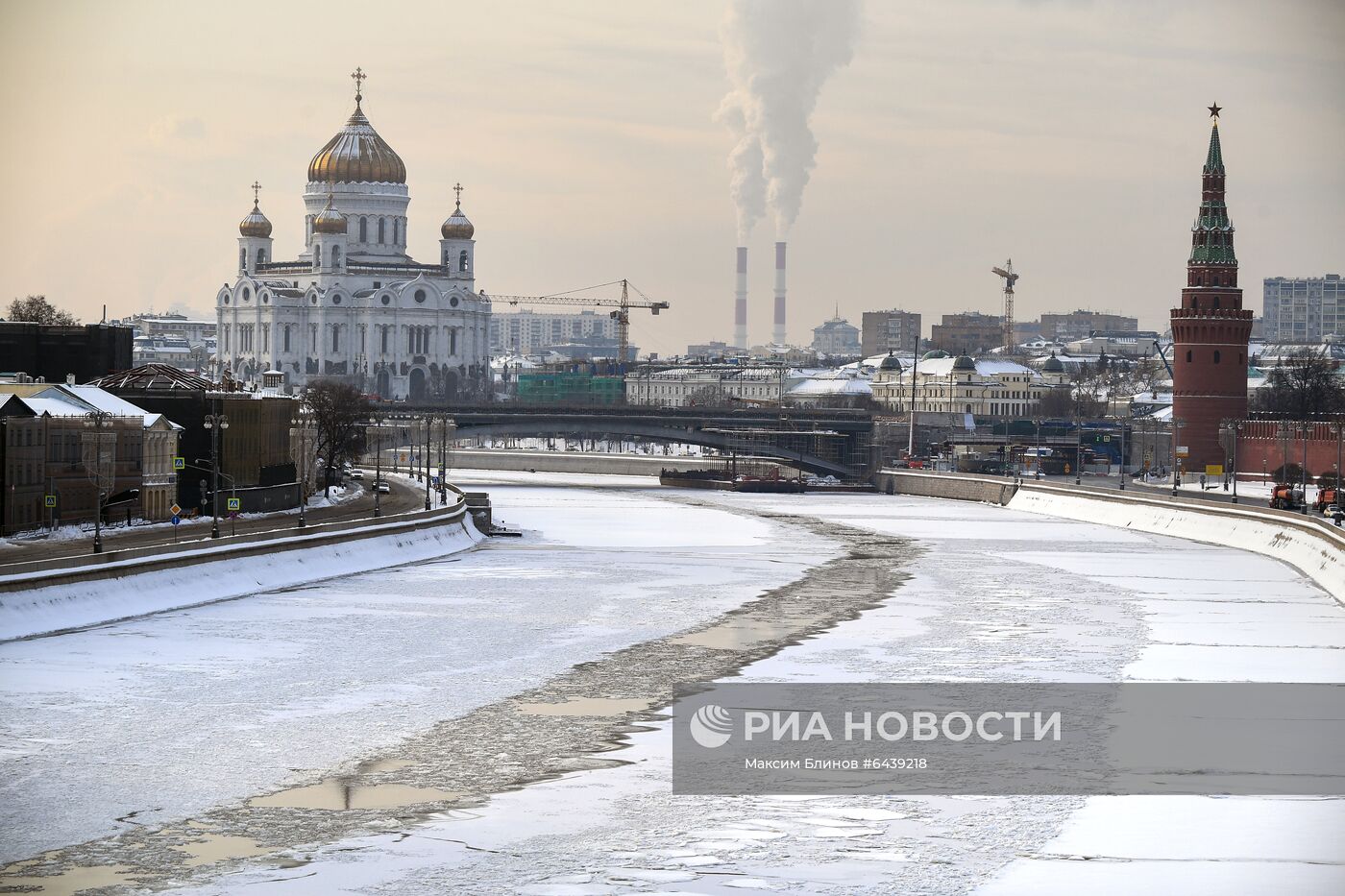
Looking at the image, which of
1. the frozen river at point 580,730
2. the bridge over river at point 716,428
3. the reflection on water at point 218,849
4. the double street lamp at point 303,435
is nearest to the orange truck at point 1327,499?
the frozen river at point 580,730

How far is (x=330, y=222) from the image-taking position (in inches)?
6900

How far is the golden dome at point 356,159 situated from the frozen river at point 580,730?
12549cm

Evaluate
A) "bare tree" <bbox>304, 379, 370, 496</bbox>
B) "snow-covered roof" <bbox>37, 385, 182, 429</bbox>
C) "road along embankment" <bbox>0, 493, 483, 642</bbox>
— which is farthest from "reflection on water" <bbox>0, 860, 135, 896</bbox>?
"bare tree" <bbox>304, 379, 370, 496</bbox>

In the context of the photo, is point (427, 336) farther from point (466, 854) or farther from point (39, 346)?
point (466, 854)

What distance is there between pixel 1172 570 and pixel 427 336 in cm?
13250

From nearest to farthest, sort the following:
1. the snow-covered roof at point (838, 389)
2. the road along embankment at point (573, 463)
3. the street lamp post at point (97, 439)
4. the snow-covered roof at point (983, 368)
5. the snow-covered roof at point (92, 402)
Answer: the street lamp post at point (97, 439), the snow-covered roof at point (92, 402), the road along embankment at point (573, 463), the snow-covered roof at point (983, 368), the snow-covered roof at point (838, 389)

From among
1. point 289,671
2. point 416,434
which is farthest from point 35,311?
point 289,671

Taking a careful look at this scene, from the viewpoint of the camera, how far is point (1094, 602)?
43750 millimetres

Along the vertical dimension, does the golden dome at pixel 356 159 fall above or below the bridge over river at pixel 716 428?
above

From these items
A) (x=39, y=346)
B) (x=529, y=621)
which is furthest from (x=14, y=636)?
(x=39, y=346)

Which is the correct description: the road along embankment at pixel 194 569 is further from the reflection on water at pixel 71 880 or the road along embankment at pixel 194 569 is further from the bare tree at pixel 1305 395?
the bare tree at pixel 1305 395

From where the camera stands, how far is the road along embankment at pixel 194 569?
36469 millimetres

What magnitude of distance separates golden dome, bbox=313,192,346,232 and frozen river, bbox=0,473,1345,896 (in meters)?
124

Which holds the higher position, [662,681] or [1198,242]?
[1198,242]
